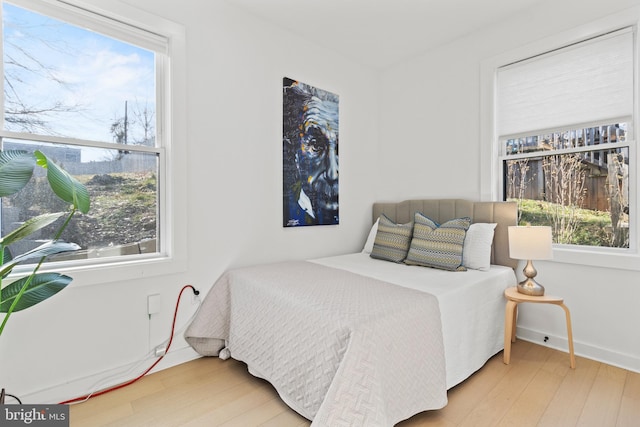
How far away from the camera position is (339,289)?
1849mm

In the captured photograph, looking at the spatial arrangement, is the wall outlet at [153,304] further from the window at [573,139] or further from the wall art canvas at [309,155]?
the window at [573,139]

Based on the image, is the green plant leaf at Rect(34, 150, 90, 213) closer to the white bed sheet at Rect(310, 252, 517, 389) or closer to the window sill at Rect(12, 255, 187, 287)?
the window sill at Rect(12, 255, 187, 287)

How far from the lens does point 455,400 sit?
5.72 ft

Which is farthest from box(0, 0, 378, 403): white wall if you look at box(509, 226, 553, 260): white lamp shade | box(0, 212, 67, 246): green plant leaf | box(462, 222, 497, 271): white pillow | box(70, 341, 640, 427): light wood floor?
box(509, 226, 553, 260): white lamp shade

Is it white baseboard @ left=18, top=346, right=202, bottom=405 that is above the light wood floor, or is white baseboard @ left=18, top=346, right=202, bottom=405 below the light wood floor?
above

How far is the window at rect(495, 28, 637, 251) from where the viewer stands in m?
2.18

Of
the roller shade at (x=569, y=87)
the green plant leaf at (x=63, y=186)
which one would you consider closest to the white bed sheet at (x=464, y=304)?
the roller shade at (x=569, y=87)

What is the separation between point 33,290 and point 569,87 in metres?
3.54

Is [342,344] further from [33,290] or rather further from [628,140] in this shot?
[628,140]

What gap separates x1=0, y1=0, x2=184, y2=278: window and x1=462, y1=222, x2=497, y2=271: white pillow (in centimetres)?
228

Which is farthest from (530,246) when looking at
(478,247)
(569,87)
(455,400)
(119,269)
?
(119,269)

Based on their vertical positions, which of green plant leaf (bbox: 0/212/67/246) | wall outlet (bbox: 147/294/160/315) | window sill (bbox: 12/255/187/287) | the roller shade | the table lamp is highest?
the roller shade

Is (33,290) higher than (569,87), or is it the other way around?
(569,87)

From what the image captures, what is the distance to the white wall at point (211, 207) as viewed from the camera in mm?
1741
